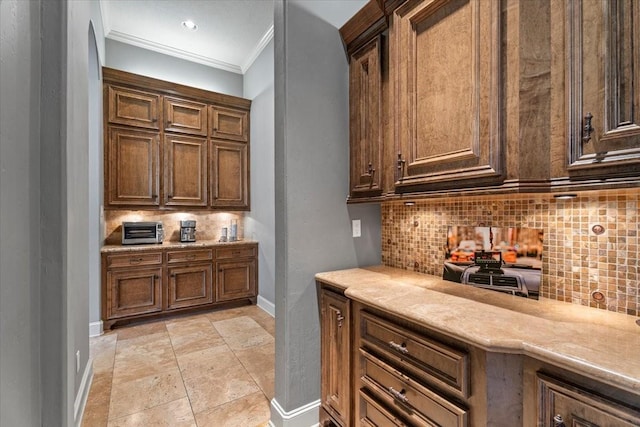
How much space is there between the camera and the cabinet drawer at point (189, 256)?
366cm

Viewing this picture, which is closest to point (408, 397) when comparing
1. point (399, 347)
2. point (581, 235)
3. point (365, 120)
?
point (399, 347)

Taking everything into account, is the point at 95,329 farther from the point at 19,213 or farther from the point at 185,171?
the point at 19,213

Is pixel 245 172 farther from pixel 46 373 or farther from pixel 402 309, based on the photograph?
pixel 402 309

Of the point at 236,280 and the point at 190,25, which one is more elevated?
the point at 190,25

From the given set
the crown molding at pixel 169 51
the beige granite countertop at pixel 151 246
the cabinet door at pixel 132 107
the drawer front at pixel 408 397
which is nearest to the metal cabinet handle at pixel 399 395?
the drawer front at pixel 408 397

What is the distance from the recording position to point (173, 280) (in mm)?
3674

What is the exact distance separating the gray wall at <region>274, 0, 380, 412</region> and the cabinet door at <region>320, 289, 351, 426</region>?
0.09m

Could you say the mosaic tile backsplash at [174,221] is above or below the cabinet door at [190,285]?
above

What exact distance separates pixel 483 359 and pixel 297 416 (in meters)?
1.30

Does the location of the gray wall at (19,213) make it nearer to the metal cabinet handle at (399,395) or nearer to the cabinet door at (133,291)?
the metal cabinet handle at (399,395)

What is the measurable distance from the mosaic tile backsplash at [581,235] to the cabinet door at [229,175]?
3326 millimetres

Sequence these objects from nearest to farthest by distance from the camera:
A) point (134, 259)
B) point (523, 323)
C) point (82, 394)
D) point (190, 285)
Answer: point (523, 323), point (82, 394), point (134, 259), point (190, 285)

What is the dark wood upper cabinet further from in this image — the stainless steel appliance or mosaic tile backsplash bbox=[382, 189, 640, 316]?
mosaic tile backsplash bbox=[382, 189, 640, 316]

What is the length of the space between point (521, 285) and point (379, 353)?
0.77m
